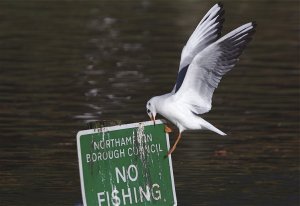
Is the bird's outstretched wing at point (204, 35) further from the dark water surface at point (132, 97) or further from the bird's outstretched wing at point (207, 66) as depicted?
the dark water surface at point (132, 97)

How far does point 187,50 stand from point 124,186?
2.36 metres

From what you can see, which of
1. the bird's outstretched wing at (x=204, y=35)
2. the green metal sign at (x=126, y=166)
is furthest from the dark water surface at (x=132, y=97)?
the green metal sign at (x=126, y=166)

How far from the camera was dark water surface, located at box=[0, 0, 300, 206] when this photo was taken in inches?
481

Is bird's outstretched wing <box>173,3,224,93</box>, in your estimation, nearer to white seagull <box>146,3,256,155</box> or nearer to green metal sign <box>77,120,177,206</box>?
white seagull <box>146,3,256,155</box>

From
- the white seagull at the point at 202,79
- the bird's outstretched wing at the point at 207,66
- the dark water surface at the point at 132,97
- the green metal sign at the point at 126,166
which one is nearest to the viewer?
the green metal sign at the point at 126,166

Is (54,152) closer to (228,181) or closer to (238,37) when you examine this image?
(228,181)

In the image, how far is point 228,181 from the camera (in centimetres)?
1242

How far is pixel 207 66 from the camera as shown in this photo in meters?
8.63

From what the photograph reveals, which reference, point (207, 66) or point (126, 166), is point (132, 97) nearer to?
point (207, 66)

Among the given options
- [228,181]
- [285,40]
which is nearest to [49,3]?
[285,40]

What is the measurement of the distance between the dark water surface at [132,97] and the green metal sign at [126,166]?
3.90 meters

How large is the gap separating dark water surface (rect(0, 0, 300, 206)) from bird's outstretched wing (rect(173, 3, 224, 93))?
2602 mm

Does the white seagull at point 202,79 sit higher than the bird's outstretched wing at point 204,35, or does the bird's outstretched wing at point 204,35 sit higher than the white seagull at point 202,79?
the bird's outstretched wing at point 204,35

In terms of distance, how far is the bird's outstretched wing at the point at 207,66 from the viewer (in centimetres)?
841
